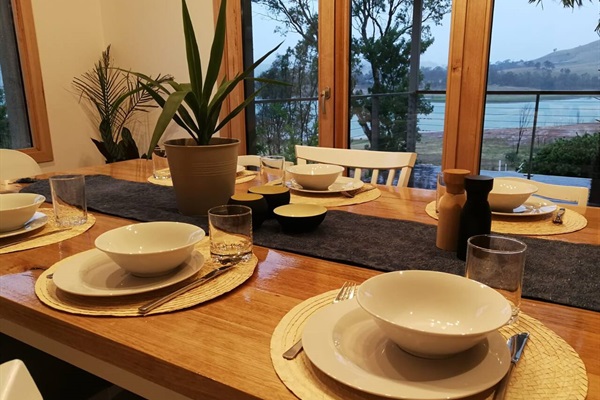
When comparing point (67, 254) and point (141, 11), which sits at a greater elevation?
point (141, 11)

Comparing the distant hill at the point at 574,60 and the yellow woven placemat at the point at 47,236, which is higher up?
the distant hill at the point at 574,60

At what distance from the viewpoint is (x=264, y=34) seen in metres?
3.29

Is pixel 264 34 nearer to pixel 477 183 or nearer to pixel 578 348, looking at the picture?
pixel 477 183

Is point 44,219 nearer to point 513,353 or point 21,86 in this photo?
point 513,353

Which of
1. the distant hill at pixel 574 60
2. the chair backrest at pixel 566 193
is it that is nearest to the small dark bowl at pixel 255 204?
the chair backrest at pixel 566 193

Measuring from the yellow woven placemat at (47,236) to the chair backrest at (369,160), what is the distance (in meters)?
1.06

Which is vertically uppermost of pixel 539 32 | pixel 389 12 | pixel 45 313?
pixel 389 12

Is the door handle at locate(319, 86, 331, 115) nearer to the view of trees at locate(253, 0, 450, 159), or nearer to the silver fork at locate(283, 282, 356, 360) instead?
the view of trees at locate(253, 0, 450, 159)

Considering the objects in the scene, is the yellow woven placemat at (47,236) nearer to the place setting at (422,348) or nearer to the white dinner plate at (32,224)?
the white dinner plate at (32,224)

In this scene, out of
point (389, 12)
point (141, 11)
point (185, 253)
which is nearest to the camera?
point (185, 253)

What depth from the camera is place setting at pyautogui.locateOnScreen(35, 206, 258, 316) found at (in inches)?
30.3

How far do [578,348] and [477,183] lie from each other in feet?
1.21

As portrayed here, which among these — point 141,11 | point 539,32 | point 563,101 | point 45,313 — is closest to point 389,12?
point 539,32

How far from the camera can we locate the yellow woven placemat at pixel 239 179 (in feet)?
5.71
